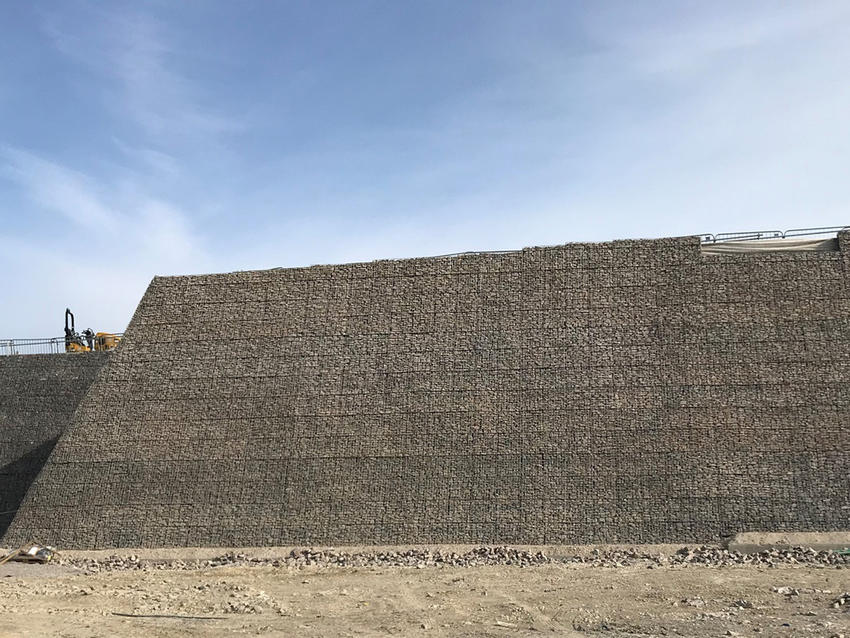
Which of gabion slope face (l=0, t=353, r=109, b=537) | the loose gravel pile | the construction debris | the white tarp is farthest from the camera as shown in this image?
gabion slope face (l=0, t=353, r=109, b=537)

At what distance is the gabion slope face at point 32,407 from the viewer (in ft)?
71.4

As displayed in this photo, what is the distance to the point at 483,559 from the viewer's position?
1456 cm

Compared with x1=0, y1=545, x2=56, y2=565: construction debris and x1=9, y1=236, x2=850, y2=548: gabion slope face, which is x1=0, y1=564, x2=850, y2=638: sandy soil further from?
x1=9, y1=236, x2=850, y2=548: gabion slope face

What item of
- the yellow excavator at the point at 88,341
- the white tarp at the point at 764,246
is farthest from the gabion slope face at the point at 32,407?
the white tarp at the point at 764,246

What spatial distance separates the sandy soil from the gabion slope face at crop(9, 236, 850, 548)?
5.69ft

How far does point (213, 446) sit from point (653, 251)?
8.11 meters

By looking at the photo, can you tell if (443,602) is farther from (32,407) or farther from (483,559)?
(32,407)

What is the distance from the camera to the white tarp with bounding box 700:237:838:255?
55.7 feet

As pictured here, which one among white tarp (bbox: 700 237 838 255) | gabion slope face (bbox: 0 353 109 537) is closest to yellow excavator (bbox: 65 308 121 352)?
gabion slope face (bbox: 0 353 109 537)

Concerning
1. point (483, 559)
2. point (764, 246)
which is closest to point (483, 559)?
point (483, 559)

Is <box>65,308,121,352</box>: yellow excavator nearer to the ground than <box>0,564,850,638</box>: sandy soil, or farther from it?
farther from it

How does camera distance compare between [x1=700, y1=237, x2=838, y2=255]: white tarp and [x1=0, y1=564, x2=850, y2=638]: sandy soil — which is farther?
[x1=700, y1=237, x2=838, y2=255]: white tarp

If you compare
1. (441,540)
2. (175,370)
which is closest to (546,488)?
(441,540)

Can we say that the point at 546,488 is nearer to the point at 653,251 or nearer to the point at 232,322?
the point at 653,251
